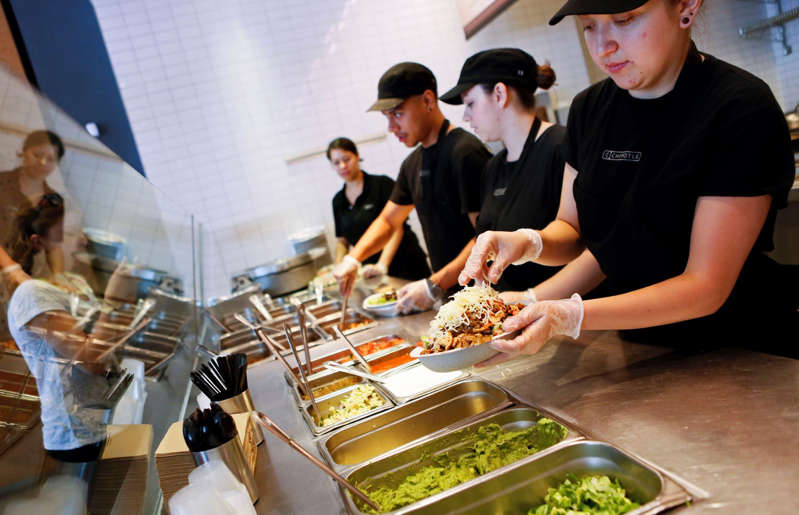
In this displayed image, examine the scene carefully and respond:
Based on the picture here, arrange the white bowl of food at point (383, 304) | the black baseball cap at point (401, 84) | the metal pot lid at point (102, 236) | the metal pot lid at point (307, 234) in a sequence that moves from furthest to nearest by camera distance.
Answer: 1. the metal pot lid at point (307, 234)
2. the black baseball cap at point (401, 84)
3. the white bowl of food at point (383, 304)
4. the metal pot lid at point (102, 236)

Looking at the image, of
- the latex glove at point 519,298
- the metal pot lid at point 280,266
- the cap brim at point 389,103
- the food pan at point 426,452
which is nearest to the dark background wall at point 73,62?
the metal pot lid at point 280,266

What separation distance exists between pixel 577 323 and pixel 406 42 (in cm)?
534

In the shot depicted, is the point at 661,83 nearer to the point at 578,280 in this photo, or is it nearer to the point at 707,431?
the point at 578,280

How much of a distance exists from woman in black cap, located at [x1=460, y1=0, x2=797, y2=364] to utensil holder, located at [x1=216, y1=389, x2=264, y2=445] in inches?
32.9

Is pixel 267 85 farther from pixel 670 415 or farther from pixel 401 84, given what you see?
pixel 670 415

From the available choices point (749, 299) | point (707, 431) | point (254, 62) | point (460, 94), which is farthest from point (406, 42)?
point (707, 431)

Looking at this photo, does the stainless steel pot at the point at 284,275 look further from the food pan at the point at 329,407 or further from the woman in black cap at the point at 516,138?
the food pan at the point at 329,407

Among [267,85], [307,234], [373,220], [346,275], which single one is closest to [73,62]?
[267,85]

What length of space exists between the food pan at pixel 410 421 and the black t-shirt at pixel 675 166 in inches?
22.3

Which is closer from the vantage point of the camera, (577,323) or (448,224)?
(577,323)

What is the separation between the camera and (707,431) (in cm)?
112

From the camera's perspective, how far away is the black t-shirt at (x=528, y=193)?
227 cm

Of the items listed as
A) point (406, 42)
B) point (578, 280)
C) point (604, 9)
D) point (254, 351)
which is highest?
point (406, 42)

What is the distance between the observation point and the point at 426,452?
141 centimetres
